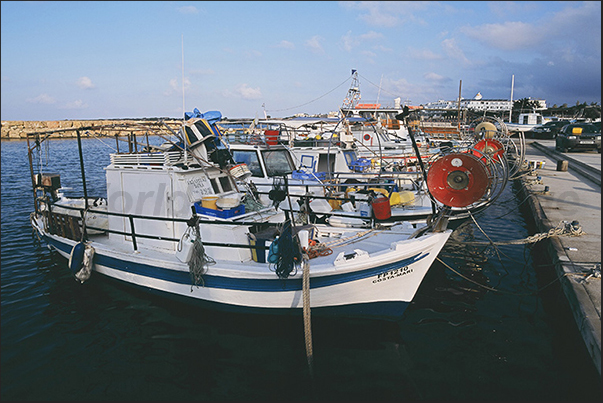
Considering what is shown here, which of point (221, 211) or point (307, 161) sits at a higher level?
point (307, 161)

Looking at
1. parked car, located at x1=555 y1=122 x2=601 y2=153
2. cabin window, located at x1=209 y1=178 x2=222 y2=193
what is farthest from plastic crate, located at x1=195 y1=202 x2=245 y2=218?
parked car, located at x1=555 y1=122 x2=601 y2=153

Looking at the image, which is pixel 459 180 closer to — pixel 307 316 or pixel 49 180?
pixel 307 316

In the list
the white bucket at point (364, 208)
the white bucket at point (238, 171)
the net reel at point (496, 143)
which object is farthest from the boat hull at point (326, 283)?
the net reel at point (496, 143)

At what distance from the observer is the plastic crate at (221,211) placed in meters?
6.67

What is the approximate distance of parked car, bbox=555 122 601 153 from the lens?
22.8 m

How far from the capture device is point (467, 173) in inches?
218

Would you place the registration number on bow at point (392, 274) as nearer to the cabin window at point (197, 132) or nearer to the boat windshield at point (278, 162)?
the cabin window at point (197, 132)

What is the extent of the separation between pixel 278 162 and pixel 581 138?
22.4m

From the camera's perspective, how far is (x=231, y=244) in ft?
20.2

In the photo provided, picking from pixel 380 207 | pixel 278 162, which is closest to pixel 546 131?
pixel 278 162

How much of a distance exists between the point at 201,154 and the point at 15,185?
20.8 meters

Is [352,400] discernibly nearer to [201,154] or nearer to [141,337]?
[141,337]

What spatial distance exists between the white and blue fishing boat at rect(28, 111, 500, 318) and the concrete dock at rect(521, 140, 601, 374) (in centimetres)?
228

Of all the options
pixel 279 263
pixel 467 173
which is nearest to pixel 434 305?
pixel 467 173
